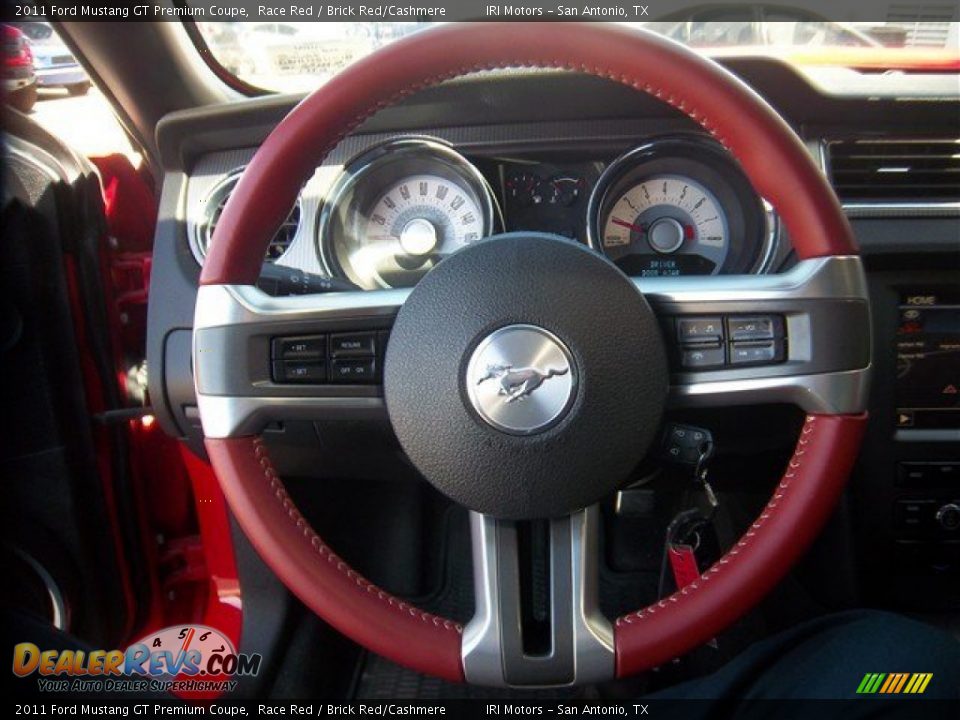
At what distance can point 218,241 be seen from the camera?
0.95 m

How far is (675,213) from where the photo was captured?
4.54 feet

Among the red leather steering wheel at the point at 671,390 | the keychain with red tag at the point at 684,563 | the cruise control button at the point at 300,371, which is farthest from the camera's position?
the keychain with red tag at the point at 684,563

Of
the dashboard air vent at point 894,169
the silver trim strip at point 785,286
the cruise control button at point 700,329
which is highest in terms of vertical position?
the dashboard air vent at point 894,169

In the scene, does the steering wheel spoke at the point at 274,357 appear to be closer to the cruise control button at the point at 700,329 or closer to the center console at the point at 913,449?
the cruise control button at the point at 700,329

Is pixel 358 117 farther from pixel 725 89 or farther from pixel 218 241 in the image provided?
pixel 725 89

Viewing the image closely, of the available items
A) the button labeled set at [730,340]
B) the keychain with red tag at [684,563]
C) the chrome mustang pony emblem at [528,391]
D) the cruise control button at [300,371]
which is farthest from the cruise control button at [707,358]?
the cruise control button at [300,371]

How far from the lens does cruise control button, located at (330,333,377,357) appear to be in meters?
1.01

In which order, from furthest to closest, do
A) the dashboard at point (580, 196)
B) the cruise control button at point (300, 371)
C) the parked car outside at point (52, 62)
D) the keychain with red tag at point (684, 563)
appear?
the parked car outside at point (52, 62), the dashboard at point (580, 196), the keychain with red tag at point (684, 563), the cruise control button at point (300, 371)

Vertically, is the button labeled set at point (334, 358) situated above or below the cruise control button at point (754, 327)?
below

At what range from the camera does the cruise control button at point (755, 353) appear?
3.14 ft

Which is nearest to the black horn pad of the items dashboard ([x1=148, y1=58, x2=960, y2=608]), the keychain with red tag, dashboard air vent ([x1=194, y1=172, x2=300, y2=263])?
the keychain with red tag

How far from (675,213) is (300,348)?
2.29 ft

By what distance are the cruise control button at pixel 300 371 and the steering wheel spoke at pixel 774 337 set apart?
398mm

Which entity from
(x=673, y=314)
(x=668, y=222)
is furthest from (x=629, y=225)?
(x=673, y=314)
